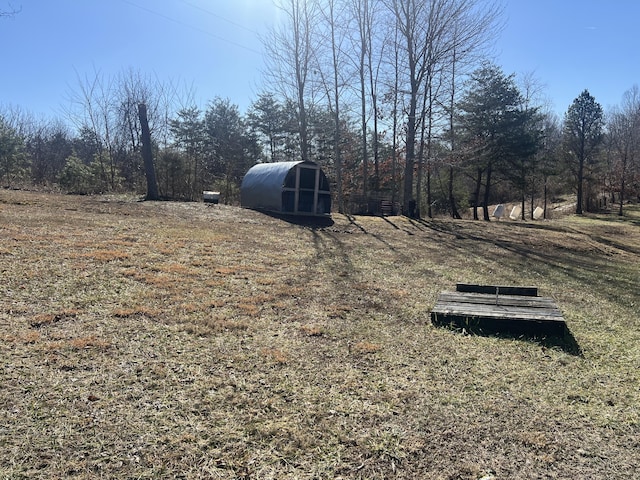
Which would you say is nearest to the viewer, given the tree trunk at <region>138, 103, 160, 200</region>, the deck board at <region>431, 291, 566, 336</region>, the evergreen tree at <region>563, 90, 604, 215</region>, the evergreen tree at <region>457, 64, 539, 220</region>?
the deck board at <region>431, 291, 566, 336</region>

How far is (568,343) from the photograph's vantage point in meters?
3.93

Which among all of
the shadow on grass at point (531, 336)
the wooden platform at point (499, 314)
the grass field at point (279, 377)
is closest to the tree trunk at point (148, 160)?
the grass field at point (279, 377)

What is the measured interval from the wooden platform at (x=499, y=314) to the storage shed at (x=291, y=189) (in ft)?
32.0

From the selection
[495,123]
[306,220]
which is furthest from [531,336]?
[495,123]

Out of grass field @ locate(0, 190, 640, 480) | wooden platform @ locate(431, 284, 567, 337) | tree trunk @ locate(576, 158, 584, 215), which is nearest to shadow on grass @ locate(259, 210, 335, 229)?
grass field @ locate(0, 190, 640, 480)

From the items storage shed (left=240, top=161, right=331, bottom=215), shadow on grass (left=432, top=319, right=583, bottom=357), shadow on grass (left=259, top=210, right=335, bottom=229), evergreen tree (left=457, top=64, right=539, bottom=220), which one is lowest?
shadow on grass (left=432, top=319, right=583, bottom=357)

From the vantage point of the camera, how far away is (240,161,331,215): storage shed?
14.1 meters

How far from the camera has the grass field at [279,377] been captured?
2094 mm

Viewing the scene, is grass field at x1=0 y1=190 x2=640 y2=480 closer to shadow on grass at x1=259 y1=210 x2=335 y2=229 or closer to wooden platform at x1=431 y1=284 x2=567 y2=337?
wooden platform at x1=431 y1=284 x2=567 y2=337

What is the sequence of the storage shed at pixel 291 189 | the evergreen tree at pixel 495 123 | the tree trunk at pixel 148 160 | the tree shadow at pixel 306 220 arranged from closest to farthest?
the tree shadow at pixel 306 220 → the storage shed at pixel 291 189 → the tree trunk at pixel 148 160 → the evergreen tree at pixel 495 123

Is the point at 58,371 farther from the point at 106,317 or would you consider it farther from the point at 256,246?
the point at 256,246

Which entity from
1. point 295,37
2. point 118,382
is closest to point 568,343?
point 118,382

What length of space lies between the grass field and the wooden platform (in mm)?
225

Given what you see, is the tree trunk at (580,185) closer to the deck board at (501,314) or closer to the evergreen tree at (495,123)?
the evergreen tree at (495,123)
